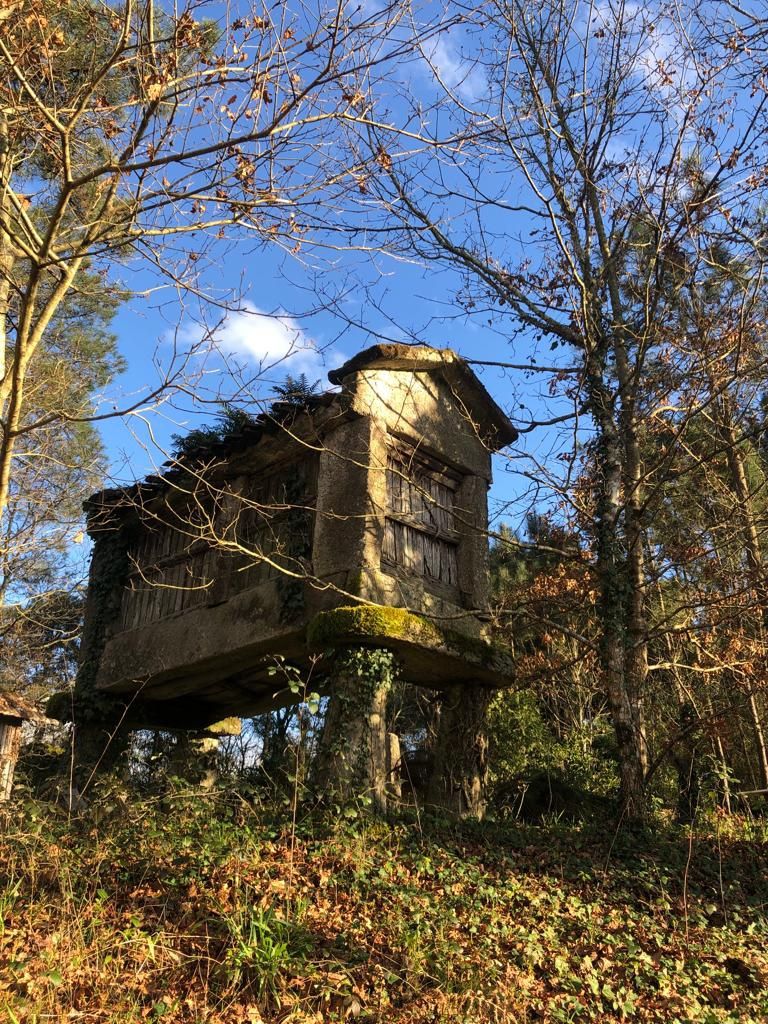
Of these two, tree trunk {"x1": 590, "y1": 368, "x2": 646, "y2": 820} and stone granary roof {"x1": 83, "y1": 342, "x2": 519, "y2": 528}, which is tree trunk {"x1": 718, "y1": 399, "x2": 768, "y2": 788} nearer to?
tree trunk {"x1": 590, "y1": 368, "x2": 646, "y2": 820}

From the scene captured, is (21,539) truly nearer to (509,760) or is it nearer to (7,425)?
(7,425)

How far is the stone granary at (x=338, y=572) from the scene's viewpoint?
8.07 m

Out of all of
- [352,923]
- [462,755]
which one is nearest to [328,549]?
[462,755]

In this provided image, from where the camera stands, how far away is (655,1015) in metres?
4.77

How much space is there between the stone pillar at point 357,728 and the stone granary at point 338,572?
0.02m

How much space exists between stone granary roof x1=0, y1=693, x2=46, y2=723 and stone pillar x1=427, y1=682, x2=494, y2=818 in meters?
9.16

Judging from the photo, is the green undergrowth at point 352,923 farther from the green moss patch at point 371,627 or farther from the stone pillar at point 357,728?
the green moss patch at point 371,627

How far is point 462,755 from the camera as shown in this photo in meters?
9.01

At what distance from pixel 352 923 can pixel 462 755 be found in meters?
3.89

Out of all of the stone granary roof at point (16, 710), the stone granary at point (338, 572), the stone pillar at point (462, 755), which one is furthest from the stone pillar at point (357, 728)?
the stone granary roof at point (16, 710)

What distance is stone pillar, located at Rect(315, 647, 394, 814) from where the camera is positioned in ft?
24.6

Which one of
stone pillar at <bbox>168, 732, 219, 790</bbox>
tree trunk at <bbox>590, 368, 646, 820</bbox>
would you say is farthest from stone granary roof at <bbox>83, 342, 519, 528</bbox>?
stone pillar at <bbox>168, 732, 219, 790</bbox>

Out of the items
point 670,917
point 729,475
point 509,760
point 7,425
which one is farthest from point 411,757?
point 7,425

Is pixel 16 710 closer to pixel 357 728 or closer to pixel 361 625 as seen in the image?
pixel 357 728
